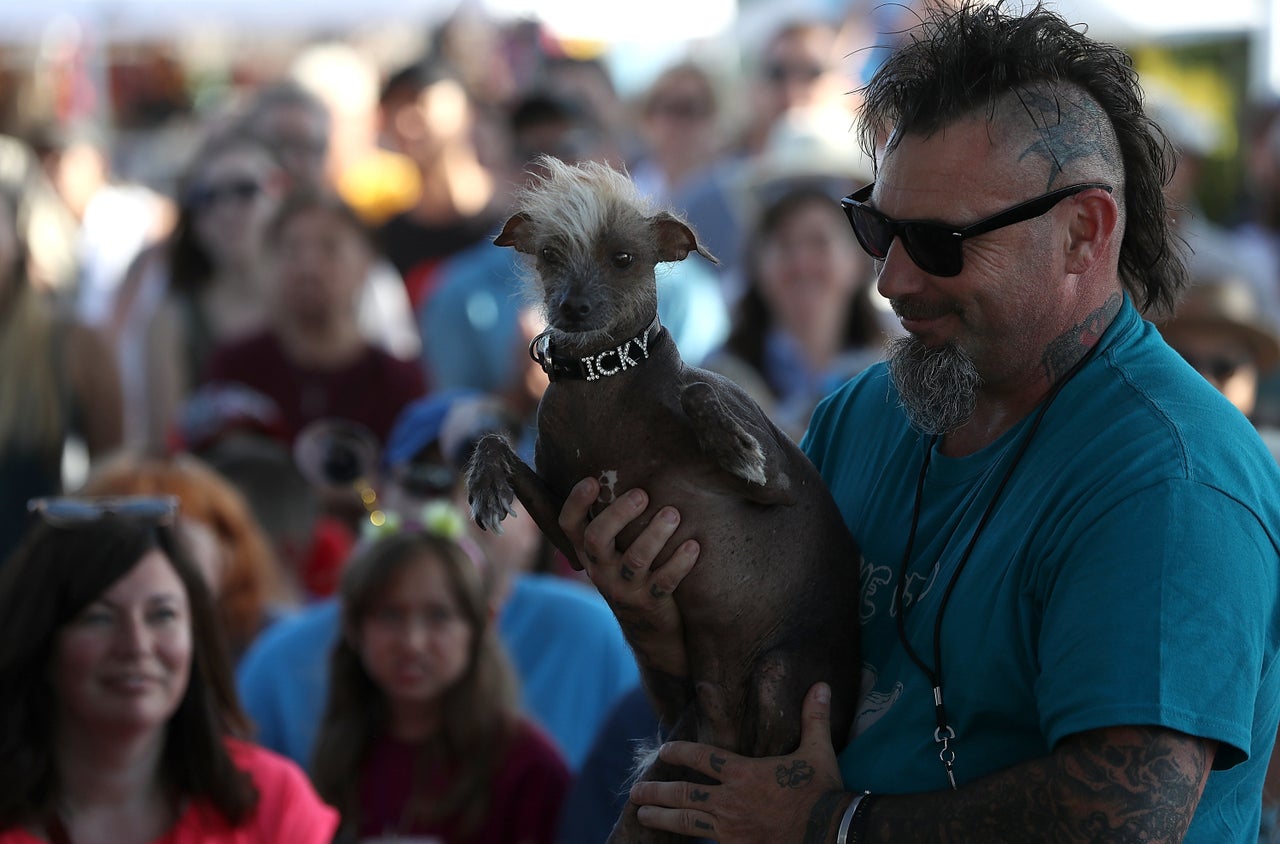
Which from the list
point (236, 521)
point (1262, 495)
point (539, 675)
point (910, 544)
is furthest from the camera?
point (236, 521)

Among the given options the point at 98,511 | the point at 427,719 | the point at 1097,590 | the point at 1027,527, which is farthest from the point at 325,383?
the point at 1097,590

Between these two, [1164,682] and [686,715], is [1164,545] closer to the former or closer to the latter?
[1164,682]

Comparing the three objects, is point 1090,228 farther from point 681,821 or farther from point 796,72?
point 796,72

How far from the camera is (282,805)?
12.0ft

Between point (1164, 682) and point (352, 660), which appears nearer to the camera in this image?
point (1164, 682)

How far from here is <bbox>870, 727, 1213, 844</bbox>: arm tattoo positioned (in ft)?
6.32

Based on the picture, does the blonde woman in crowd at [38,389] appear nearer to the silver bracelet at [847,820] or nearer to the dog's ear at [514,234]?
the dog's ear at [514,234]

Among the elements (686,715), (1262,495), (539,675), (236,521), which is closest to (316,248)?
(236,521)

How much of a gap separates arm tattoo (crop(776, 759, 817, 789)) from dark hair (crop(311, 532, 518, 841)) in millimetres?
2079

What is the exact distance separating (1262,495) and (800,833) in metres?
0.80

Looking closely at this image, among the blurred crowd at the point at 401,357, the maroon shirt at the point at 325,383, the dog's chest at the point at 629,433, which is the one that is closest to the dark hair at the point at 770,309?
the blurred crowd at the point at 401,357

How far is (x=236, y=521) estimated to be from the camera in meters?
5.22

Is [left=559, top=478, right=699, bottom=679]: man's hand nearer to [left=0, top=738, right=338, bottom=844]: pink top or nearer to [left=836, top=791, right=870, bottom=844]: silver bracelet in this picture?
[left=836, top=791, right=870, bottom=844]: silver bracelet

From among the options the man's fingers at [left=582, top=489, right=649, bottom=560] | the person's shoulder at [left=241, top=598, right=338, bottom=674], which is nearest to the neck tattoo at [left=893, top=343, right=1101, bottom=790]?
the man's fingers at [left=582, top=489, right=649, bottom=560]
